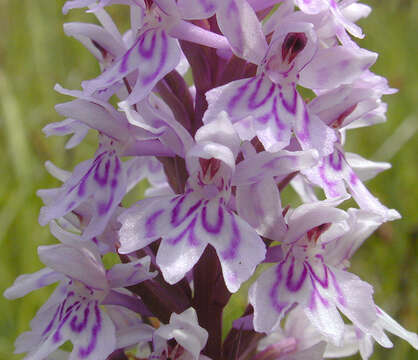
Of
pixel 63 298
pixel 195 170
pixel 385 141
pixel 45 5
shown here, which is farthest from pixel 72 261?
pixel 45 5

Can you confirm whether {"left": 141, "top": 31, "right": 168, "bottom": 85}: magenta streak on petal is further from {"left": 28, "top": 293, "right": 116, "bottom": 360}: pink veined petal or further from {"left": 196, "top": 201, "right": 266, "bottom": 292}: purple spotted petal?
{"left": 28, "top": 293, "right": 116, "bottom": 360}: pink veined petal

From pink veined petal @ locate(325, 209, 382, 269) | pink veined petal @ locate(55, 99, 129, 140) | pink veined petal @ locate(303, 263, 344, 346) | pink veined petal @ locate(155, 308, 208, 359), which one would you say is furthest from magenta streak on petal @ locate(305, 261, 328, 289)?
pink veined petal @ locate(55, 99, 129, 140)

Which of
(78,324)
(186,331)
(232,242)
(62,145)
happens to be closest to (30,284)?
(78,324)

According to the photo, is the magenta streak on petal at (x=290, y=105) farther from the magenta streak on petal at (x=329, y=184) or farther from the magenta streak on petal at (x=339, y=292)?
the magenta streak on petal at (x=339, y=292)

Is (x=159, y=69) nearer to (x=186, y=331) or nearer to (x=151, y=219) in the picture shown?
(x=151, y=219)

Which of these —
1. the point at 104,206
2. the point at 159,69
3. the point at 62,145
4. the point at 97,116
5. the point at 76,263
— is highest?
the point at 159,69
